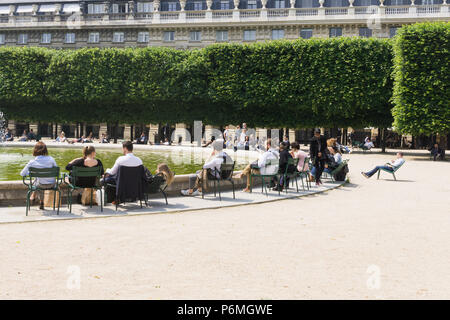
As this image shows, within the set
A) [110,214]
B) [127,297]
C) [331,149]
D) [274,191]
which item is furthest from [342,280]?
[331,149]

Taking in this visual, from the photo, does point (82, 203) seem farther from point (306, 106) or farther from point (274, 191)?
point (306, 106)

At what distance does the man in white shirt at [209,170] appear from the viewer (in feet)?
45.3

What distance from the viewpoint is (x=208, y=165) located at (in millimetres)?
13797

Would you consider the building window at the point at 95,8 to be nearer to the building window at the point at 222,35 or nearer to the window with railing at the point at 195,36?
the window with railing at the point at 195,36

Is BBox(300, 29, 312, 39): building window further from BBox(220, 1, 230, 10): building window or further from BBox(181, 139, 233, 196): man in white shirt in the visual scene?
BBox(181, 139, 233, 196): man in white shirt

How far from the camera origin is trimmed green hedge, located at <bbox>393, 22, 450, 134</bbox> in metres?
34.7

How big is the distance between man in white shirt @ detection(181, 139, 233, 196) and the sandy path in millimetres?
2165

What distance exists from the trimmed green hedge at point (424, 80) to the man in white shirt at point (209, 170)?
25.0 meters

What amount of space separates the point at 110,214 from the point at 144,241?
2817mm

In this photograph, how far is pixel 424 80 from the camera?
35.0m

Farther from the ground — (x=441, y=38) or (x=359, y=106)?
(x=441, y=38)

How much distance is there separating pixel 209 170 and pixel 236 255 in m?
6.56

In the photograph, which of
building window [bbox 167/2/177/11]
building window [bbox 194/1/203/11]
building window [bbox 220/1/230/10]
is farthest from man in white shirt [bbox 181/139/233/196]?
building window [bbox 167/2/177/11]

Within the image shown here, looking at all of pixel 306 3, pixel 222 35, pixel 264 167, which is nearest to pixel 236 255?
pixel 264 167
